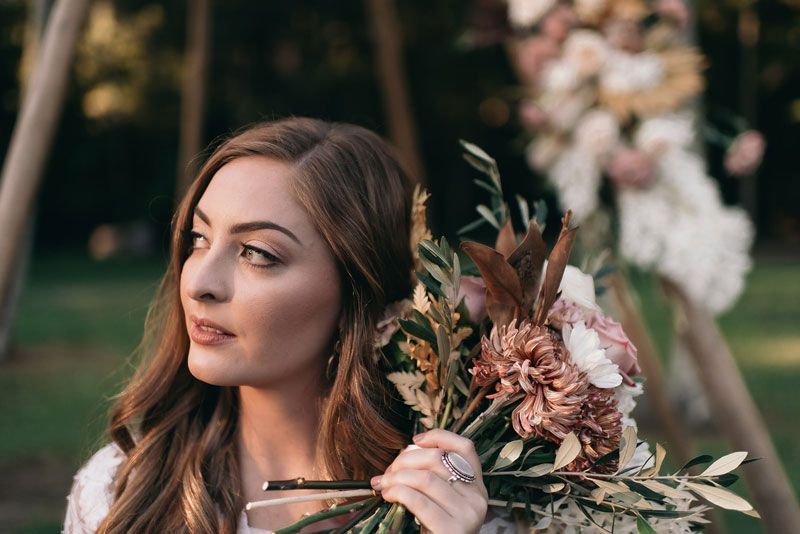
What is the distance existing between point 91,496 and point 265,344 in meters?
0.58

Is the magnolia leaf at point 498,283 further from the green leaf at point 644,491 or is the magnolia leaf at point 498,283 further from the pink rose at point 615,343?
the green leaf at point 644,491

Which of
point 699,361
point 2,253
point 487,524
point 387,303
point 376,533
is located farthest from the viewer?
point 699,361

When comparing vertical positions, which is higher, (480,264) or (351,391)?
(480,264)

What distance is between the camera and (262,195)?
191 centimetres

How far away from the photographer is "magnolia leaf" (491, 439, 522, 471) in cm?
165

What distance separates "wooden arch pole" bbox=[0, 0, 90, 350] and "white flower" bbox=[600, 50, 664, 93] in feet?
5.52

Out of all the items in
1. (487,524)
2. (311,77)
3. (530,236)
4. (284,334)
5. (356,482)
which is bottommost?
(487,524)

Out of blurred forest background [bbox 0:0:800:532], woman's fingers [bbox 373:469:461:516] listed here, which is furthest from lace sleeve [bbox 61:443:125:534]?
blurred forest background [bbox 0:0:800:532]

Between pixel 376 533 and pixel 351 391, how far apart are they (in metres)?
0.37

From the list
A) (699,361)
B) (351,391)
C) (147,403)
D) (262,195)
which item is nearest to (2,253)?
(147,403)

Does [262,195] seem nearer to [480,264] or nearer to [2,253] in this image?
[480,264]

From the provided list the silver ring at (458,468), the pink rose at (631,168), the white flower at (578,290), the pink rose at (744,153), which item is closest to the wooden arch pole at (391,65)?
the pink rose at (631,168)

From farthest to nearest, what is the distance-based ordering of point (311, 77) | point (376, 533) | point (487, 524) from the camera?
point (311, 77) < point (487, 524) < point (376, 533)

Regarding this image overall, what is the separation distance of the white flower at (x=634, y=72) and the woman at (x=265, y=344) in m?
1.25
